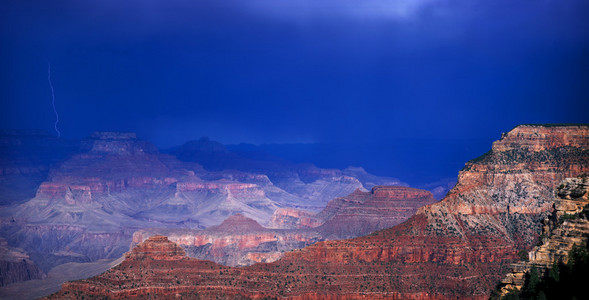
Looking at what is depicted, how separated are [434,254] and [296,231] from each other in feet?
279

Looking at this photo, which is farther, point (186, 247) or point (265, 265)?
point (186, 247)

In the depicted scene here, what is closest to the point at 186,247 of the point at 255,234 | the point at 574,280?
the point at 255,234

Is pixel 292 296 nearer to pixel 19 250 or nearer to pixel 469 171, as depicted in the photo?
pixel 469 171

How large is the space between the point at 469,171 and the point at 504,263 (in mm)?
14808

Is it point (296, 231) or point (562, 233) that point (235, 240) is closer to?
point (296, 231)

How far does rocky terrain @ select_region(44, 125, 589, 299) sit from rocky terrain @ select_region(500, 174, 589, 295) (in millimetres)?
28376

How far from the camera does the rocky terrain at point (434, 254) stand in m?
80.8

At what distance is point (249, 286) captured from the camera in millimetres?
81625

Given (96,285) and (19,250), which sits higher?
(19,250)

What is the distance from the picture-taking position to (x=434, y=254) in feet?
287

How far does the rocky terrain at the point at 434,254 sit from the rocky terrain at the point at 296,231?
60.5 meters

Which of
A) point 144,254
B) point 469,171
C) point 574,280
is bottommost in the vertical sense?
point 574,280

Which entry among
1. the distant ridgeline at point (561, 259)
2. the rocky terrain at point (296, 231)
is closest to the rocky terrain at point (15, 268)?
the rocky terrain at point (296, 231)

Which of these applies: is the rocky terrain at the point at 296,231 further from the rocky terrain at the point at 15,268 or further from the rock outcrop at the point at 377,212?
the rocky terrain at the point at 15,268
